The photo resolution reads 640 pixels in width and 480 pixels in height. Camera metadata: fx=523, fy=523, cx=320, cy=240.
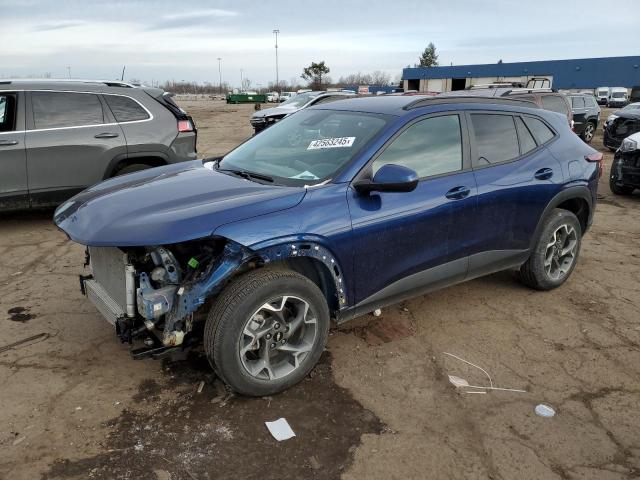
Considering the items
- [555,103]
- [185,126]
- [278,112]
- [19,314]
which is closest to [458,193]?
[19,314]

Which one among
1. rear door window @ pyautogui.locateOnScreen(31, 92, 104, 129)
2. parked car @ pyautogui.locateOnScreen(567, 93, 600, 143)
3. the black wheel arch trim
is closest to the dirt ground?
the black wheel arch trim

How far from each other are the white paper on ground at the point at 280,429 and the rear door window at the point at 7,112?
17.2 feet

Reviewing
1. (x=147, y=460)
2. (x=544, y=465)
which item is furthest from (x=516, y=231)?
(x=147, y=460)

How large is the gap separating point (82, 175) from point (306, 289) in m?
4.58

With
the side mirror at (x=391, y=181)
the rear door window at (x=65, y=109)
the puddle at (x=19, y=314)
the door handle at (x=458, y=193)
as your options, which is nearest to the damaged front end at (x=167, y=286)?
the side mirror at (x=391, y=181)

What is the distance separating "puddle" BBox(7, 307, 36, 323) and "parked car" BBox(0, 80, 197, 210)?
97.1 inches

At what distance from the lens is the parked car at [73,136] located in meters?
6.18

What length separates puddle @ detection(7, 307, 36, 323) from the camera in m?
4.14

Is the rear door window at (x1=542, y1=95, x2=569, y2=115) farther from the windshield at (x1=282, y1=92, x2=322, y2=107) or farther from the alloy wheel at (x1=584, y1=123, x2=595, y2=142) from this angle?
the windshield at (x1=282, y1=92, x2=322, y2=107)

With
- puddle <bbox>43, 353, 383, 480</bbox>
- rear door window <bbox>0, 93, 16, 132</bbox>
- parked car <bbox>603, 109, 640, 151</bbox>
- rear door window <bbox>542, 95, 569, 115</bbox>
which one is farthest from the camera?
parked car <bbox>603, 109, 640, 151</bbox>

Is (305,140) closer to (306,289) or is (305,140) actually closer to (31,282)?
(306,289)

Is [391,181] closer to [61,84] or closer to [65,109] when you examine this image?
[65,109]

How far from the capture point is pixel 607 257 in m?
5.86

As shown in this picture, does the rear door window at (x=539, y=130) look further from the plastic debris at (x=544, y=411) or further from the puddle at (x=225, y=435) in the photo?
the puddle at (x=225, y=435)
